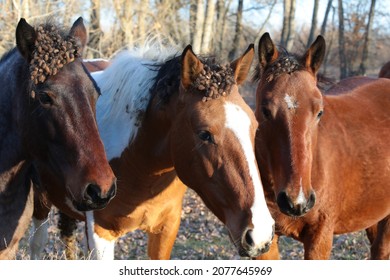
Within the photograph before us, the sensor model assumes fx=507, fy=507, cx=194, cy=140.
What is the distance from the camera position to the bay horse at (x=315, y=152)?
3842mm

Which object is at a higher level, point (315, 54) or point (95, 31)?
point (315, 54)

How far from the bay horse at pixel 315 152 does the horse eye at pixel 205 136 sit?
80 cm

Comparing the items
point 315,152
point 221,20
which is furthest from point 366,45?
point 315,152

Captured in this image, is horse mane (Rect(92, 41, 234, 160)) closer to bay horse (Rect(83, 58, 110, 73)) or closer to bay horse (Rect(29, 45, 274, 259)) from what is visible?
bay horse (Rect(29, 45, 274, 259))

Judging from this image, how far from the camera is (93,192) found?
2.96 metres

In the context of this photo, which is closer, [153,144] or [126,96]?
[153,144]

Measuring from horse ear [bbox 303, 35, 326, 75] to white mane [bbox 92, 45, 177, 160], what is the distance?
1122 mm

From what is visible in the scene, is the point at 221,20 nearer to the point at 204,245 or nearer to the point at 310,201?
the point at 204,245

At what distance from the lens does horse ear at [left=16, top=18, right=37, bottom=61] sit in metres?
3.12

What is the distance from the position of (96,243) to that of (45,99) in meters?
1.44

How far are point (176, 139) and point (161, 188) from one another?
662 millimetres

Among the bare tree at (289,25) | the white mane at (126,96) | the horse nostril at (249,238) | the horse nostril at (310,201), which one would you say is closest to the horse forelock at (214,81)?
the white mane at (126,96)

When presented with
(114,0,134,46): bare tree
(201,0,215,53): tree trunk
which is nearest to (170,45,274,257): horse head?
(201,0,215,53): tree trunk

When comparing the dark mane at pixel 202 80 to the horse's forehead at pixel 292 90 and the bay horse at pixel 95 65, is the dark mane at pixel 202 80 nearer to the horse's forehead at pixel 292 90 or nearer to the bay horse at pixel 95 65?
the horse's forehead at pixel 292 90
